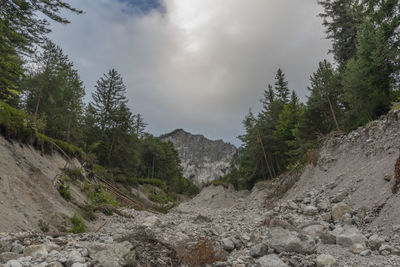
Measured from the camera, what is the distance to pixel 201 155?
148m

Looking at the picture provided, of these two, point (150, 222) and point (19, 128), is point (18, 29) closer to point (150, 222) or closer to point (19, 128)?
point (19, 128)

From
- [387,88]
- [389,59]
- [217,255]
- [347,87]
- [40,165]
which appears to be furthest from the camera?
[347,87]

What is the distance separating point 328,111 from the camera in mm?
22359

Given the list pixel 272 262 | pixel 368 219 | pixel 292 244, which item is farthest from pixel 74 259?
pixel 368 219

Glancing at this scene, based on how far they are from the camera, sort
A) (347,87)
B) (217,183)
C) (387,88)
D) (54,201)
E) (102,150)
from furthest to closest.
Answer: (217,183)
(102,150)
(347,87)
(387,88)
(54,201)

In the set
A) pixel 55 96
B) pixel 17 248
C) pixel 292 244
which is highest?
pixel 55 96

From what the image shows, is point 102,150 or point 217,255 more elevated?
point 102,150

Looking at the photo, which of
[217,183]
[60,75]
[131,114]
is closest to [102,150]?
[131,114]

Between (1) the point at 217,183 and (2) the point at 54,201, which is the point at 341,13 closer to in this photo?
(1) the point at 217,183

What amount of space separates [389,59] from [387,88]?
2.32 meters

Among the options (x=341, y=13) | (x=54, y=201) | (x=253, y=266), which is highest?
(x=341, y=13)

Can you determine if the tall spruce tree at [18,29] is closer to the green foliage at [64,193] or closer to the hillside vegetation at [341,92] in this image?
the green foliage at [64,193]

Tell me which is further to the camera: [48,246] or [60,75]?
[60,75]

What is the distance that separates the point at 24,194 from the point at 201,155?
142 metres
